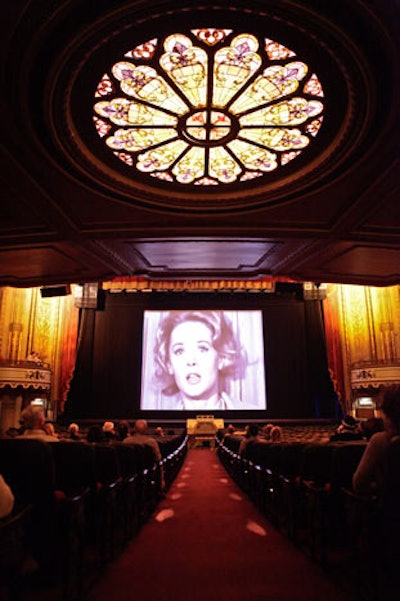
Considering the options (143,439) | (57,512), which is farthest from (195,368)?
(57,512)

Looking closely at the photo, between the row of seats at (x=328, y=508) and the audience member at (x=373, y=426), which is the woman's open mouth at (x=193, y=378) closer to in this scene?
the row of seats at (x=328, y=508)

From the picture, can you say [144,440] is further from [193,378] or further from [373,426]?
[193,378]

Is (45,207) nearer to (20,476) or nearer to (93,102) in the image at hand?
(93,102)

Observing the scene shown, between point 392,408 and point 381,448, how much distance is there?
23cm

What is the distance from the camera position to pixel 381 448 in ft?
7.93

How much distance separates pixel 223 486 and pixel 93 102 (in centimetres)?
609

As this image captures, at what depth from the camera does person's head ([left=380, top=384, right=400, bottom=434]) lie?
237 centimetres

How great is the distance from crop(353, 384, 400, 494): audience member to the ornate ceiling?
2.78 m

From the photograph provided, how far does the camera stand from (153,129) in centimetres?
543

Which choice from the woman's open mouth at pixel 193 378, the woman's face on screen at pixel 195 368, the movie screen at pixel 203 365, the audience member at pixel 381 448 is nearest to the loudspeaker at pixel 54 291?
the movie screen at pixel 203 365

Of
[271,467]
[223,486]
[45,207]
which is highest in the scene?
[45,207]

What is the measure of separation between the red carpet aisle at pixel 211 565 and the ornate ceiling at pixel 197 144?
13.1 feet

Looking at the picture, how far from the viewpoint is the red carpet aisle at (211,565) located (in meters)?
2.62

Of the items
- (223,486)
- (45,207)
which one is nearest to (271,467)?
(223,486)
